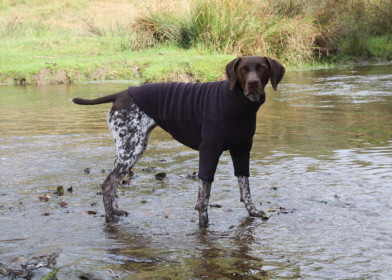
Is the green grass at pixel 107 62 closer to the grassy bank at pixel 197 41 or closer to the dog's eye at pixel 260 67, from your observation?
the grassy bank at pixel 197 41

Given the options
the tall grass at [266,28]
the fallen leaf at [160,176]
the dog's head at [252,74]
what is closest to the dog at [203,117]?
the dog's head at [252,74]

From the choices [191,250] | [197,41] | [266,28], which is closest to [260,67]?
[191,250]

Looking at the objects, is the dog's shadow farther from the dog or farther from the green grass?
the green grass

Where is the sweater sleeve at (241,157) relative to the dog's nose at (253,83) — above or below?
below

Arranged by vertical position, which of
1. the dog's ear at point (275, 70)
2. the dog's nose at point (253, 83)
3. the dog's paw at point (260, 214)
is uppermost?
the dog's ear at point (275, 70)

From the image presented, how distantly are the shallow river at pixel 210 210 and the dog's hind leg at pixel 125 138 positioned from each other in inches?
11.4

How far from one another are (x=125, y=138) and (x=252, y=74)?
4.34ft

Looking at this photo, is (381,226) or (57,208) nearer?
(381,226)

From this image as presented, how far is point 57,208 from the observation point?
18.1ft

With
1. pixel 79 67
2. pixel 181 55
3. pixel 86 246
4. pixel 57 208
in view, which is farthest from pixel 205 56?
→ pixel 86 246

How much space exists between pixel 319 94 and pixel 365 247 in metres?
9.24

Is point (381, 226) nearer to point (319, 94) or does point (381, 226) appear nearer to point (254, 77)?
point (254, 77)

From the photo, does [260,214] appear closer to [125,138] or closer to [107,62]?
[125,138]

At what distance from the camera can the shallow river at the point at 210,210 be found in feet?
13.2
